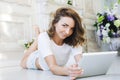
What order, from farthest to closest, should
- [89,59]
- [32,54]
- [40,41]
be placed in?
[32,54]
[40,41]
[89,59]

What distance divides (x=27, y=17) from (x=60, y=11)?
1.58 metres

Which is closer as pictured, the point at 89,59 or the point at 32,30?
the point at 89,59

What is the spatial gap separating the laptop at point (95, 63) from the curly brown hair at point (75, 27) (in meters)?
0.31

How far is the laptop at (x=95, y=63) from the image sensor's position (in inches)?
44.3

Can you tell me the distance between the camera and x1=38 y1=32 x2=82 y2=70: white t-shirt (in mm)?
1521

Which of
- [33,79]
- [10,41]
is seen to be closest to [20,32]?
[10,41]

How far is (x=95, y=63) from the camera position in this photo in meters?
1.19

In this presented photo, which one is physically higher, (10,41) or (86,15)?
(86,15)

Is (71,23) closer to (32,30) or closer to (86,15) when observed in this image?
(32,30)

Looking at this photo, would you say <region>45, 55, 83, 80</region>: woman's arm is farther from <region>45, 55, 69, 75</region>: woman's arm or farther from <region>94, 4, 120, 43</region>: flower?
<region>94, 4, 120, 43</region>: flower

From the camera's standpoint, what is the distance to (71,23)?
143 centimetres

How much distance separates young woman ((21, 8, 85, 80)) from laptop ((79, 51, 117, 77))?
5.7 inches

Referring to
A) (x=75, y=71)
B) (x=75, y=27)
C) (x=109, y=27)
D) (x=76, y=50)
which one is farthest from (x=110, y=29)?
(x=75, y=71)

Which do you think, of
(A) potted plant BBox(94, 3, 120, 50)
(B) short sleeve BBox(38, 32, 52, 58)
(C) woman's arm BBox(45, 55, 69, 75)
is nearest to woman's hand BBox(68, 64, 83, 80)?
(C) woman's arm BBox(45, 55, 69, 75)
